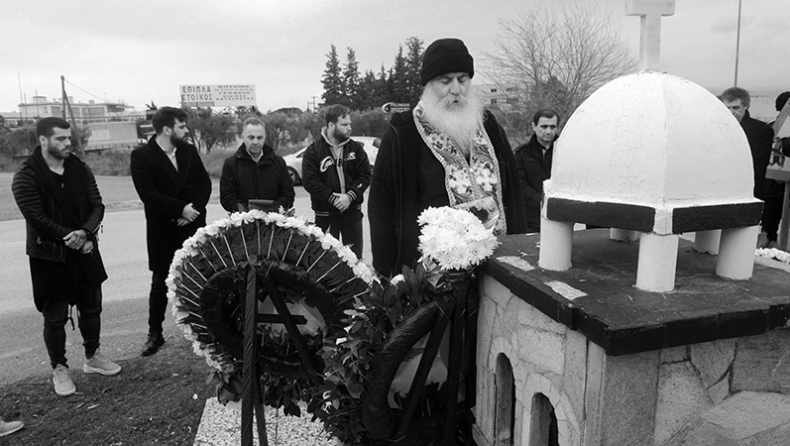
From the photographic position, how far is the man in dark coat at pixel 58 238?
12.0 feet

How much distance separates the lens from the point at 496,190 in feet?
9.69

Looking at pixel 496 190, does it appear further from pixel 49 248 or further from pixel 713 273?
pixel 49 248

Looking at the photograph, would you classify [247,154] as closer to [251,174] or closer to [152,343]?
[251,174]

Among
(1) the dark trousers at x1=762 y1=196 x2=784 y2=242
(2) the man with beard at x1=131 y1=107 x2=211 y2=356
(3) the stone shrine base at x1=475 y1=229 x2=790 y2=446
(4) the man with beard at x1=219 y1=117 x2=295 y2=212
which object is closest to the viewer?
(3) the stone shrine base at x1=475 y1=229 x2=790 y2=446

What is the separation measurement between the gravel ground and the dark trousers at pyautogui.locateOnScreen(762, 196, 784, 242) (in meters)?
5.28

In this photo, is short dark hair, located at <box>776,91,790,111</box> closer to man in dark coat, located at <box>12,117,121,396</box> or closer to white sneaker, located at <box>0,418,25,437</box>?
man in dark coat, located at <box>12,117,121,396</box>

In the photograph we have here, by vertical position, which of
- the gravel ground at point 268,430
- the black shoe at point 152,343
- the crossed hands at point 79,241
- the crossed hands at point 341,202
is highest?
the crossed hands at point 341,202

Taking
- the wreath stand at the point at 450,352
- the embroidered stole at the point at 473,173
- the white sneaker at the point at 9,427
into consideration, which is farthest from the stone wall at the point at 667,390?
the white sneaker at the point at 9,427

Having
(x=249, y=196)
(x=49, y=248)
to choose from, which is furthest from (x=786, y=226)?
(x=49, y=248)

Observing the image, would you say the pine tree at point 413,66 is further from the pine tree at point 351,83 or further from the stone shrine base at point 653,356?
the stone shrine base at point 653,356

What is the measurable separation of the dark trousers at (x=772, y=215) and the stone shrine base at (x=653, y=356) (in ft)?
15.1

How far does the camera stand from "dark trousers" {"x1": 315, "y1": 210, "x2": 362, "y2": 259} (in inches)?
209

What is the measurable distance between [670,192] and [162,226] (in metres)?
3.79

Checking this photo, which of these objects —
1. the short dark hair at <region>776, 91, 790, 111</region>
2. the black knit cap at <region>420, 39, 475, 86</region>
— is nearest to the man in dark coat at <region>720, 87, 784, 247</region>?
the short dark hair at <region>776, 91, 790, 111</region>
